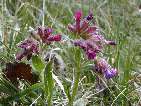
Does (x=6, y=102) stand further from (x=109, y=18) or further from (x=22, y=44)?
(x=109, y=18)

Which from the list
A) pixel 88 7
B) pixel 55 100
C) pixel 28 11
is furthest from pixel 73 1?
pixel 55 100

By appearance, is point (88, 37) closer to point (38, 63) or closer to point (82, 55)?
point (38, 63)

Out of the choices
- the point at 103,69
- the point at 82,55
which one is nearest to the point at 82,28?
the point at 103,69

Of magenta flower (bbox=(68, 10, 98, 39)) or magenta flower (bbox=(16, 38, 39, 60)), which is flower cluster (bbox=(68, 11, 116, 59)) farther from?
magenta flower (bbox=(16, 38, 39, 60))

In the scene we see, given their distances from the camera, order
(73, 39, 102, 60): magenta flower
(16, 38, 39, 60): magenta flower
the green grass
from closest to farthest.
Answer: (73, 39, 102, 60): magenta flower
(16, 38, 39, 60): magenta flower
the green grass

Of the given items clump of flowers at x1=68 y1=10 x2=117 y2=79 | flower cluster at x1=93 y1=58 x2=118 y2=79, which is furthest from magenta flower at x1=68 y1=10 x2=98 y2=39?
flower cluster at x1=93 y1=58 x2=118 y2=79
